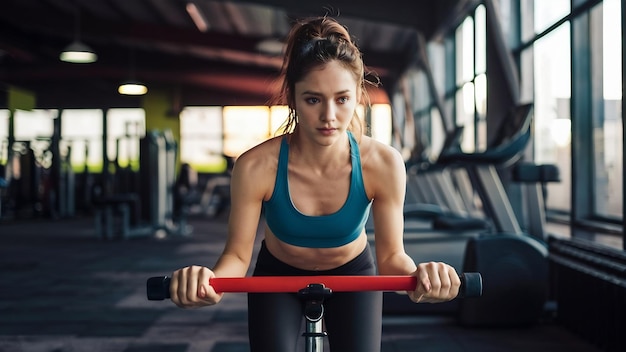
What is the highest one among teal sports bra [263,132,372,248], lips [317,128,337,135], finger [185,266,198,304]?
lips [317,128,337,135]

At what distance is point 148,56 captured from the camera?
13.9 metres

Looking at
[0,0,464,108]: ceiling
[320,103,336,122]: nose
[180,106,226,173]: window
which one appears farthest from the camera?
[180,106,226,173]: window

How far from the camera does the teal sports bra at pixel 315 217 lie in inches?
50.8

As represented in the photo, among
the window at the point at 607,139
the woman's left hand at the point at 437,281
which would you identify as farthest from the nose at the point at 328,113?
the window at the point at 607,139

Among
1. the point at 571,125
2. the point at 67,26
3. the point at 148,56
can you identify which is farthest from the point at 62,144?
the point at 571,125

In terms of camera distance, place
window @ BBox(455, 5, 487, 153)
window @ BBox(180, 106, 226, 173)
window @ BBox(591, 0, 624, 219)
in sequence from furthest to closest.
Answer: window @ BBox(180, 106, 226, 173), window @ BBox(455, 5, 487, 153), window @ BBox(591, 0, 624, 219)

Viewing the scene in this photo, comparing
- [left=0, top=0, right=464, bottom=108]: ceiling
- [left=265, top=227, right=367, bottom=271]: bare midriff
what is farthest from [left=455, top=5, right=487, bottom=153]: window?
[left=265, top=227, right=367, bottom=271]: bare midriff

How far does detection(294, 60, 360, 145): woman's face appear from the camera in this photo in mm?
1146

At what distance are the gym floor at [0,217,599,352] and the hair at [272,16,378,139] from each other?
5.89ft

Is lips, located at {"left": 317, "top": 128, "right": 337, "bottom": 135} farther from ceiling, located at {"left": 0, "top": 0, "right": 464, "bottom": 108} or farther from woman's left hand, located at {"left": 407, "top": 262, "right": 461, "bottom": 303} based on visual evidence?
ceiling, located at {"left": 0, "top": 0, "right": 464, "bottom": 108}

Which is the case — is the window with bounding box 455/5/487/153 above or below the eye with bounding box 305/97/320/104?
above

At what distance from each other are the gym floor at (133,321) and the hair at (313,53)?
179 centimetres

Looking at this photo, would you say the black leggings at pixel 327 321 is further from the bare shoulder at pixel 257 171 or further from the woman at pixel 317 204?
the bare shoulder at pixel 257 171

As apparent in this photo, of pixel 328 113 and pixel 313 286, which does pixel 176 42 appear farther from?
pixel 313 286
